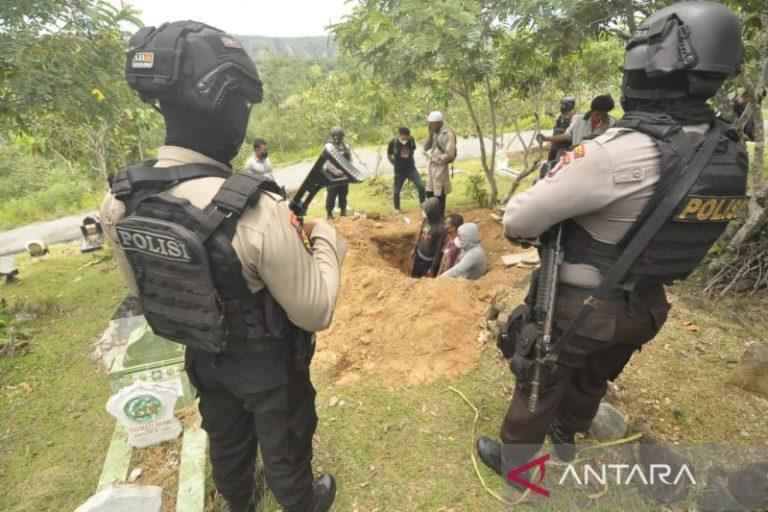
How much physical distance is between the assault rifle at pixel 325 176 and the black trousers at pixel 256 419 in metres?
0.62

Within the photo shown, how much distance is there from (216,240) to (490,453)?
6.31ft

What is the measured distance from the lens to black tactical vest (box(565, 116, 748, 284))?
1.44 metres

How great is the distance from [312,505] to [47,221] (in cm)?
1934

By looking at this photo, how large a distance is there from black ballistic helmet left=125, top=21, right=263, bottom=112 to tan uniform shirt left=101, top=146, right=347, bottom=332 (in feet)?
0.63

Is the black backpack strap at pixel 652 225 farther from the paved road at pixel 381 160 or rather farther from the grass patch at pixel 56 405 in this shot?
the paved road at pixel 381 160

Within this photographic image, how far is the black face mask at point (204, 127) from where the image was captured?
1.39 m

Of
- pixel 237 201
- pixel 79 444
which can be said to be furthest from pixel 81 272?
pixel 237 201

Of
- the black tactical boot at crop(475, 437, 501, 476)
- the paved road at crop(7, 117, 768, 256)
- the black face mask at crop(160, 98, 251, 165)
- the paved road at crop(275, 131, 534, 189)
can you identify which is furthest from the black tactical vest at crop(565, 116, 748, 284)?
the paved road at crop(275, 131, 534, 189)

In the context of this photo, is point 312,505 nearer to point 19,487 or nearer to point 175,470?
point 175,470

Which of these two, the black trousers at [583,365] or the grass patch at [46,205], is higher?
the black trousers at [583,365]

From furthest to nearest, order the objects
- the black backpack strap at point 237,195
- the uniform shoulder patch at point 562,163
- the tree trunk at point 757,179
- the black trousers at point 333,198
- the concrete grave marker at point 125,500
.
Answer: the black trousers at point 333,198, the tree trunk at point 757,179, the concrete grave marker at point 125,500, the uniform shoulder patch at point 562,163, the black backpack strap at point 237,195

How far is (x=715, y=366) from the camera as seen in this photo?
9.74 feet

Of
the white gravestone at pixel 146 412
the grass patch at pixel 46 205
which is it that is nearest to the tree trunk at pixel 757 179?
the white gravestone at pixel 146 412

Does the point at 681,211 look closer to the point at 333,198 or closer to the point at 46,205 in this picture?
the point at 333,198
